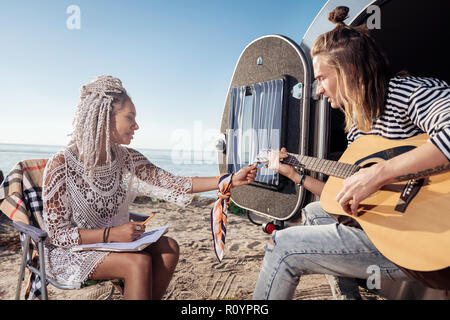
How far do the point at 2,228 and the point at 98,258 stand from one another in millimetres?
4355

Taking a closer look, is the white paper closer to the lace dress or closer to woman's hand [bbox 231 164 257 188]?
the lace dress

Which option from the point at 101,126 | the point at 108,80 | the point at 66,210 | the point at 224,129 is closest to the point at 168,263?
the point at 66,210

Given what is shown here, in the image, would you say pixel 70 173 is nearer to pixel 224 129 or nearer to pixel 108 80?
pixel 108 80

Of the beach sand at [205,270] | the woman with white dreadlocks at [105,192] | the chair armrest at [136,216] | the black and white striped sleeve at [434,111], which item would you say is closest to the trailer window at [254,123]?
the beach sand at [205,270]

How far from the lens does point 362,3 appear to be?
219cm

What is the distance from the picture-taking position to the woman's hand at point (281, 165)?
2184 millimetres

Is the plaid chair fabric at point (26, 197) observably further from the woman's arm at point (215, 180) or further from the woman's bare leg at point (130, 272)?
the woman's arm at point (215, 180)

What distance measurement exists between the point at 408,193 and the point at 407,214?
0.40 feet

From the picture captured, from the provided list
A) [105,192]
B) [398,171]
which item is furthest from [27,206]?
[398,171]

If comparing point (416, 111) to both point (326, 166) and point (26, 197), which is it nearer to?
point (326, 166)

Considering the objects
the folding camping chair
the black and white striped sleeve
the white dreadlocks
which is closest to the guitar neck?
the black and white striped sleeve

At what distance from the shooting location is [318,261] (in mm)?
1342

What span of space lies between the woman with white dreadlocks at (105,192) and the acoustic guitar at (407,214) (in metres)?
0.82

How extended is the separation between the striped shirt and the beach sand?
5.44 ft
